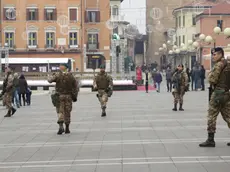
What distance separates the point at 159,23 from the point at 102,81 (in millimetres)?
70067

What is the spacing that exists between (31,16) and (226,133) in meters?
58.9

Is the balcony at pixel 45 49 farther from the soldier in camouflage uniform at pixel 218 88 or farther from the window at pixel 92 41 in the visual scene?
the soldier in camouflage uniform at pixel 218 88

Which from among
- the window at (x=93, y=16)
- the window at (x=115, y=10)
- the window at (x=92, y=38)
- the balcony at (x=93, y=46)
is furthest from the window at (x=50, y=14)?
the window at (x=115, y=10)

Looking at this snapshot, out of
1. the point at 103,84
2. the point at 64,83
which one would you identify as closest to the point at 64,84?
the point at 64,83

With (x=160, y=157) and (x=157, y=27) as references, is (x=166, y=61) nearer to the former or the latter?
(x=157, y=27)

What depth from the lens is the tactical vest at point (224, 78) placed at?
10.8m

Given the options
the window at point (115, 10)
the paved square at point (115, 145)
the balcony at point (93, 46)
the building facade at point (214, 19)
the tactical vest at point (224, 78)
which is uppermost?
the window at point (115, 10)

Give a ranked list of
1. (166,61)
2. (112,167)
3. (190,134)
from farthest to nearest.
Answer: (166,61) < (190,134) < (112,167)

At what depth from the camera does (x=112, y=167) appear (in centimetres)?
900

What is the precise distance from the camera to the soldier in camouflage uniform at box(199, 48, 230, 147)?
35.3 feet

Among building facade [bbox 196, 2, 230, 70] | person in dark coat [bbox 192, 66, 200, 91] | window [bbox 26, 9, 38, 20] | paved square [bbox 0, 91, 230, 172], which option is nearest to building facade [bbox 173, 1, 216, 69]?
building facade [bbox 196, 2, 230, 70]

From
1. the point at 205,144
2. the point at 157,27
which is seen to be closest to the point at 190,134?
the point at 205,144

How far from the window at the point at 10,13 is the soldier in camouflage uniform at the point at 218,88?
195 ft

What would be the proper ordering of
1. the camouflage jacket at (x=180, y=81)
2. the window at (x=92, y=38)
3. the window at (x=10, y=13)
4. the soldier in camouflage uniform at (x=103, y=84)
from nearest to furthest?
the soldier in camouflage uniform at (x=103, y=84), the camouflage jacket at (x=180, y=81), the window at (x=10, y=13), the window at (x=92, y=38)
